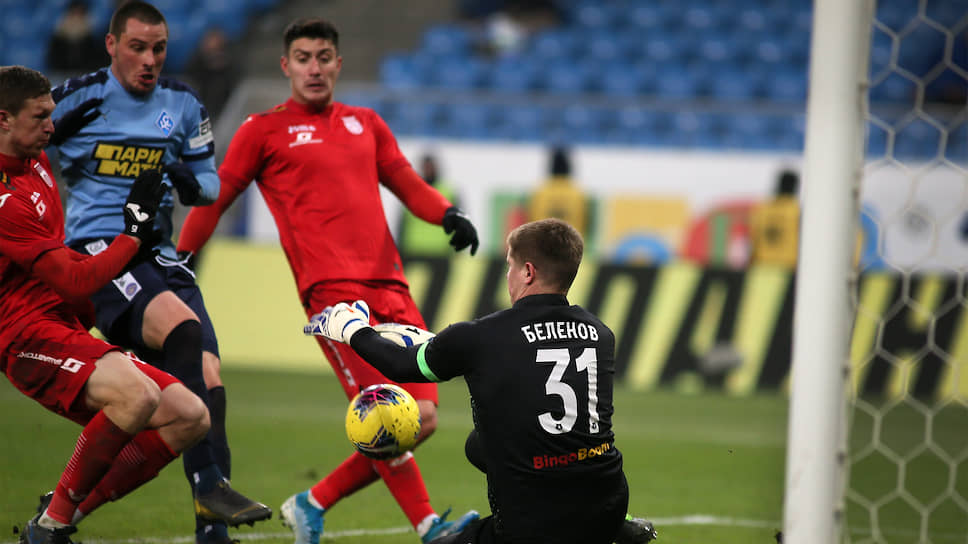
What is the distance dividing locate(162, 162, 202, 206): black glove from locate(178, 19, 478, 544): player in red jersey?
33cm

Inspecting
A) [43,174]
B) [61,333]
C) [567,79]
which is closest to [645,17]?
[567,79]

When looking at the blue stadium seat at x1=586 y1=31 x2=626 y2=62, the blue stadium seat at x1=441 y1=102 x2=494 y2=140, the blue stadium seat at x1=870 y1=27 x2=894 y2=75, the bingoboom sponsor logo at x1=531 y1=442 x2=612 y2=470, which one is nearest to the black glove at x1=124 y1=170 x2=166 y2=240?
the bingoboom sponsor logo at x1=531 y1=442 x2=612 y2=470

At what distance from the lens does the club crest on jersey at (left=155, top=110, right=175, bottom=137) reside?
4602 mm

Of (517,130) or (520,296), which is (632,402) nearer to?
(517,130)

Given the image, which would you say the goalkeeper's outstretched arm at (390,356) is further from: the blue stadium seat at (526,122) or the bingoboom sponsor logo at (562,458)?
the blue stadium seat at (526,122)

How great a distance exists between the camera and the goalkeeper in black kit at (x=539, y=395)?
3.40 metres

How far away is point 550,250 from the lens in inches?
137

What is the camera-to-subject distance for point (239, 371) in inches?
437

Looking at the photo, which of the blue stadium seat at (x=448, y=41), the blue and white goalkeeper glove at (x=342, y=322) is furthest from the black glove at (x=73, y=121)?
the blue stadium seat at (x=448, y=41)

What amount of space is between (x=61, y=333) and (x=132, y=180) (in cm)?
87

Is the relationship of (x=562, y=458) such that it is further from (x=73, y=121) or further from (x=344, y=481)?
(x=73, y=121)

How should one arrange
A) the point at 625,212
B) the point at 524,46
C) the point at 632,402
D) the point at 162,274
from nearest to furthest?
the point at 162,274 → the point at 632,402 → the point at 625,212 → the point at 524,46

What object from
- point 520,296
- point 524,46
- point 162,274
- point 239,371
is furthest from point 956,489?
point 524,46

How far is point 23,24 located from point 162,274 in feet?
43.9
